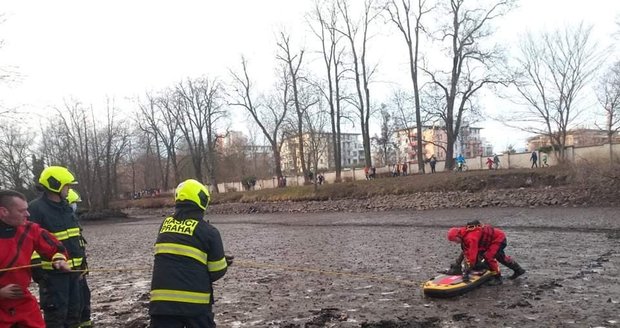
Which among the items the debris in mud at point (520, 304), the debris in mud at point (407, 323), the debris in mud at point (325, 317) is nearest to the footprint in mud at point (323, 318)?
the debris in mud at point (325, 317)

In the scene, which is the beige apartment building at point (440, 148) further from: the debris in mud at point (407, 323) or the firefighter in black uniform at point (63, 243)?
the firefighter in black uniform at point (63, 243)

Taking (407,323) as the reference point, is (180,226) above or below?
above

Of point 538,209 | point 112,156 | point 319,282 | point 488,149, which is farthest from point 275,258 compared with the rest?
point 488,149

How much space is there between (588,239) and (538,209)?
39.5 feet

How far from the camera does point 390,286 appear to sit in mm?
9406

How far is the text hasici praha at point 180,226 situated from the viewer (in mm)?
4527

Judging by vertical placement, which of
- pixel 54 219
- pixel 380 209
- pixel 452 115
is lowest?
pixel 380 209

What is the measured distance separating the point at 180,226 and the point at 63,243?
2.61m

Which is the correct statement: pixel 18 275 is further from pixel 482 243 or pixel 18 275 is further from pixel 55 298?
pixel 482 243

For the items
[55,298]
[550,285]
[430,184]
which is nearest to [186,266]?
[55,298]

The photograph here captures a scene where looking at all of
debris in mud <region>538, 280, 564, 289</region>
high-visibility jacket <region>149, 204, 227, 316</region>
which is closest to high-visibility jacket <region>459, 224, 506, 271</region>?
debris in mud <region>538, 280, 564, 289</region>

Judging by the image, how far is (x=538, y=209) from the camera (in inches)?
1040

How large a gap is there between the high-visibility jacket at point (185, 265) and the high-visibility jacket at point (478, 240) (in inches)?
231

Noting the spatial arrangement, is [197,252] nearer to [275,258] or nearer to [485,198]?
[275,258]
